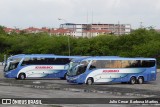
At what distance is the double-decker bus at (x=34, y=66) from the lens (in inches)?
1677

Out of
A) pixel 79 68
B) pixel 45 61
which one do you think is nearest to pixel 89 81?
pixel 79 68

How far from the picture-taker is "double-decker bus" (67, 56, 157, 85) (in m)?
36.5

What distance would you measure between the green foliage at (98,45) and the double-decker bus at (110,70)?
31.6 metres

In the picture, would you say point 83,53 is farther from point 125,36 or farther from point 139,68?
point 139,68

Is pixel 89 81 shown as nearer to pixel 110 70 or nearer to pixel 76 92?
pixel 110 70

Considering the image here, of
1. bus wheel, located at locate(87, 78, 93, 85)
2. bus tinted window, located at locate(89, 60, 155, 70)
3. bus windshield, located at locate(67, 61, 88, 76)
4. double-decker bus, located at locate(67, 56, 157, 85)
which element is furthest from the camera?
bus tinted window, located at locate(89, 60, 155, 70)

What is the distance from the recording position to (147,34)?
78062 millimetres

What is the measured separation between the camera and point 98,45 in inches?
3231

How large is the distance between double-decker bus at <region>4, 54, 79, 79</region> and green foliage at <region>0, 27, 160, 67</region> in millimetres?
30197

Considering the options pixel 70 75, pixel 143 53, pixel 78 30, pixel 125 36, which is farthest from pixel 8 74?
pixel 78 30

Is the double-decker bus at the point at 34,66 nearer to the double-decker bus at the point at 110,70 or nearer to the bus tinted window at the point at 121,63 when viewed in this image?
the double-decker bus at the point at 110,70

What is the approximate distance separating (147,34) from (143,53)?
7.21 meters

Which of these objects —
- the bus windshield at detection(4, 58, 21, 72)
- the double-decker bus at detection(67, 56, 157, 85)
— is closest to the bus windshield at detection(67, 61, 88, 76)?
the double-decker bus at detection(67, 56, 157, 85)

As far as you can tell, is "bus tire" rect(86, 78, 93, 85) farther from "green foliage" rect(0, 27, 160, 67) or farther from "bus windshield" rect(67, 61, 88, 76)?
"green foliage" rect(0, 27, 160, 67)
